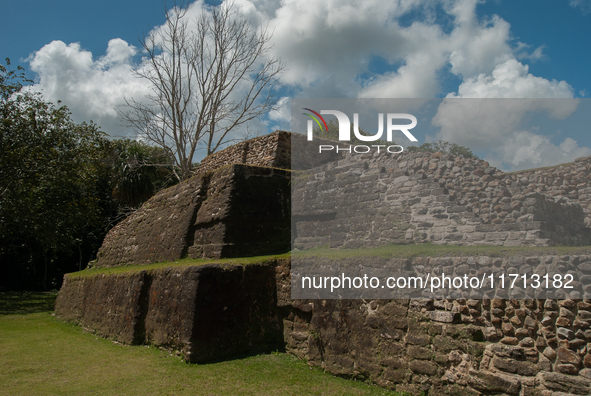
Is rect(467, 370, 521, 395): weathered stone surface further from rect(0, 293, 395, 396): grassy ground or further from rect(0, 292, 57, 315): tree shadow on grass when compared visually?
rect(0, 292, 57, 315): tree shadow on grass

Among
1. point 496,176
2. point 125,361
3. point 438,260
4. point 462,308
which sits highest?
point 496,176

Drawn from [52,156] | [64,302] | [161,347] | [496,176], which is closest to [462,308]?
[161,347]

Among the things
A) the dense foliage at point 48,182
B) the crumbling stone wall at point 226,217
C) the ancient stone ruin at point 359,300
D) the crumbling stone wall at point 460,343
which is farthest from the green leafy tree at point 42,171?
the crumbling stone wall at point 460,343

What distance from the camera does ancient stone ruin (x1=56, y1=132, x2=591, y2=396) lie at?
3154mm

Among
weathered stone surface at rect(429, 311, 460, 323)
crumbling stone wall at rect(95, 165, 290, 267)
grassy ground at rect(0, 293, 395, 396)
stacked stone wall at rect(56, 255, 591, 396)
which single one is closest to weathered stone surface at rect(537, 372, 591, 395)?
stacked stone wall at rect(56, 255, 591, 396)

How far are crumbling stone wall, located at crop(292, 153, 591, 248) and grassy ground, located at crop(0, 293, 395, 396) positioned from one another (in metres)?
3.63

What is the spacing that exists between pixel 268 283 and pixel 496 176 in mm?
4942

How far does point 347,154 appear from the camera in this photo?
10.1m

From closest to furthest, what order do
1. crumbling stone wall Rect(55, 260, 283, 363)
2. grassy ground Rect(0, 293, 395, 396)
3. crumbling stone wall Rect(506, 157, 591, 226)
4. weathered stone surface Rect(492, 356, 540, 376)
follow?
weathered stone surface Rect(492, 356, 540, 376) < grassy ground Rect(0, 293, 395, 396) < crumbling stone wall Rect(55, 260, 283, 363) < crumbling stone wall Rect(506, 157, 591, 226)

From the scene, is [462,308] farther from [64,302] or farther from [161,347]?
[64,302]

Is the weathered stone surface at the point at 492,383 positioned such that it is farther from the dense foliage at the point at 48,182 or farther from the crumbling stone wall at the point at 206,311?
the dense foliage at the point at 48,182

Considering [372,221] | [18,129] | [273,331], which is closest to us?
[273,331]

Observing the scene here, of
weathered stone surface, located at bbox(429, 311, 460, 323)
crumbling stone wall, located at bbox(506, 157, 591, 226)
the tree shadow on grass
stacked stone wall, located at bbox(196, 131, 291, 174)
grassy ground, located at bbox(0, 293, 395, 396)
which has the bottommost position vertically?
the tree shadow on grass

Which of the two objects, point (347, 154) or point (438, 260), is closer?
point (438, 260)
